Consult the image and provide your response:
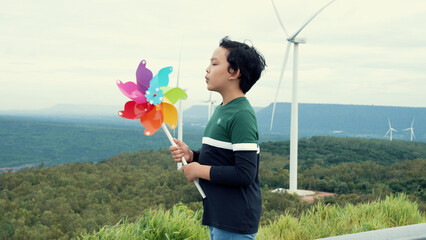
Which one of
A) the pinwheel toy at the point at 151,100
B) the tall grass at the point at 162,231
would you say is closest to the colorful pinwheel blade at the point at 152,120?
the pinwheel toy at the point at 151,100

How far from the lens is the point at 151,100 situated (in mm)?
2443

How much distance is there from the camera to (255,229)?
229 centimetres

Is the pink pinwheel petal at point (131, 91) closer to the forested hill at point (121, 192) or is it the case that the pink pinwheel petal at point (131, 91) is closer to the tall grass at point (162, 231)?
the tall grass at point (162, 231)

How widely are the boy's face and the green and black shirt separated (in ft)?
0.37

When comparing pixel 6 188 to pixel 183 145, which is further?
pixel 6 188

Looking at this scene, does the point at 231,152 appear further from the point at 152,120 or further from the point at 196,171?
the point at 152,120

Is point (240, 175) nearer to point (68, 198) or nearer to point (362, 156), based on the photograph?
point (68, 198)

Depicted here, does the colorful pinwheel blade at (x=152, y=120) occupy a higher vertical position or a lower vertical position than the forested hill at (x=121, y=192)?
higher

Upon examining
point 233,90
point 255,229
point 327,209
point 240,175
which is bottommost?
point 327,209

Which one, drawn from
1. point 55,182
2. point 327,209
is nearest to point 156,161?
point 55,182

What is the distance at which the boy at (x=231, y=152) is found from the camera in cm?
→ 220

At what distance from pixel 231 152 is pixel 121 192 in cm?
1108

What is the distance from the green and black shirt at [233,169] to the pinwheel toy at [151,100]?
14cm

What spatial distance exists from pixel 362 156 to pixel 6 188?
17.1 metres
